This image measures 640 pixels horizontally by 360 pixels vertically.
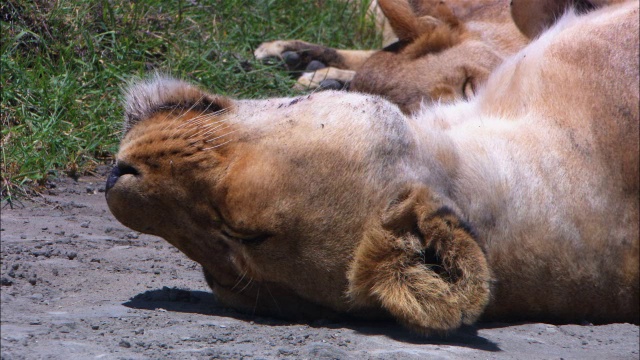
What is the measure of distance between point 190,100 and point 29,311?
0.78 m

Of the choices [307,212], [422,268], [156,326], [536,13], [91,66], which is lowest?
[156,326]

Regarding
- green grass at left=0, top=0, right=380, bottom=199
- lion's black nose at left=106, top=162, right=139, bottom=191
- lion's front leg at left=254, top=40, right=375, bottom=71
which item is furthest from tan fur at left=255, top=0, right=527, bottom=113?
lion's black nose at left=106, top=162, right=139, bottom=191

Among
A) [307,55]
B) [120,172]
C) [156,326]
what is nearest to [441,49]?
[307,55]

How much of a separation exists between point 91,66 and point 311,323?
7.92ft

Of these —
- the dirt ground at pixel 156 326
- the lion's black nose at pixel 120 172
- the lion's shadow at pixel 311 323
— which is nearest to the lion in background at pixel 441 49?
the dirt ground at pixel 156 326

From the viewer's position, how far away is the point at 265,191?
264 cm

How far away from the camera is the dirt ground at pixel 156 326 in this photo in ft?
8.00

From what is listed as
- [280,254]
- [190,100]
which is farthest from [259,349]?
[190,100]

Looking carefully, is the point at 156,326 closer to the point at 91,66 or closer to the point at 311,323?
the point at 311,323

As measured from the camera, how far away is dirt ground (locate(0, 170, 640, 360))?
2439 millimetres

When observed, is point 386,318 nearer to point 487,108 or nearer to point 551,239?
point 551,239

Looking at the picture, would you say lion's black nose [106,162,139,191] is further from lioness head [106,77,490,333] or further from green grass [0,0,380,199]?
green grass [0,0,380,199]

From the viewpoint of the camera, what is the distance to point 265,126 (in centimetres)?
285

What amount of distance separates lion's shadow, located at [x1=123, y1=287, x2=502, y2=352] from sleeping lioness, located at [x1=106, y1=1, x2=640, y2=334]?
44 mm
